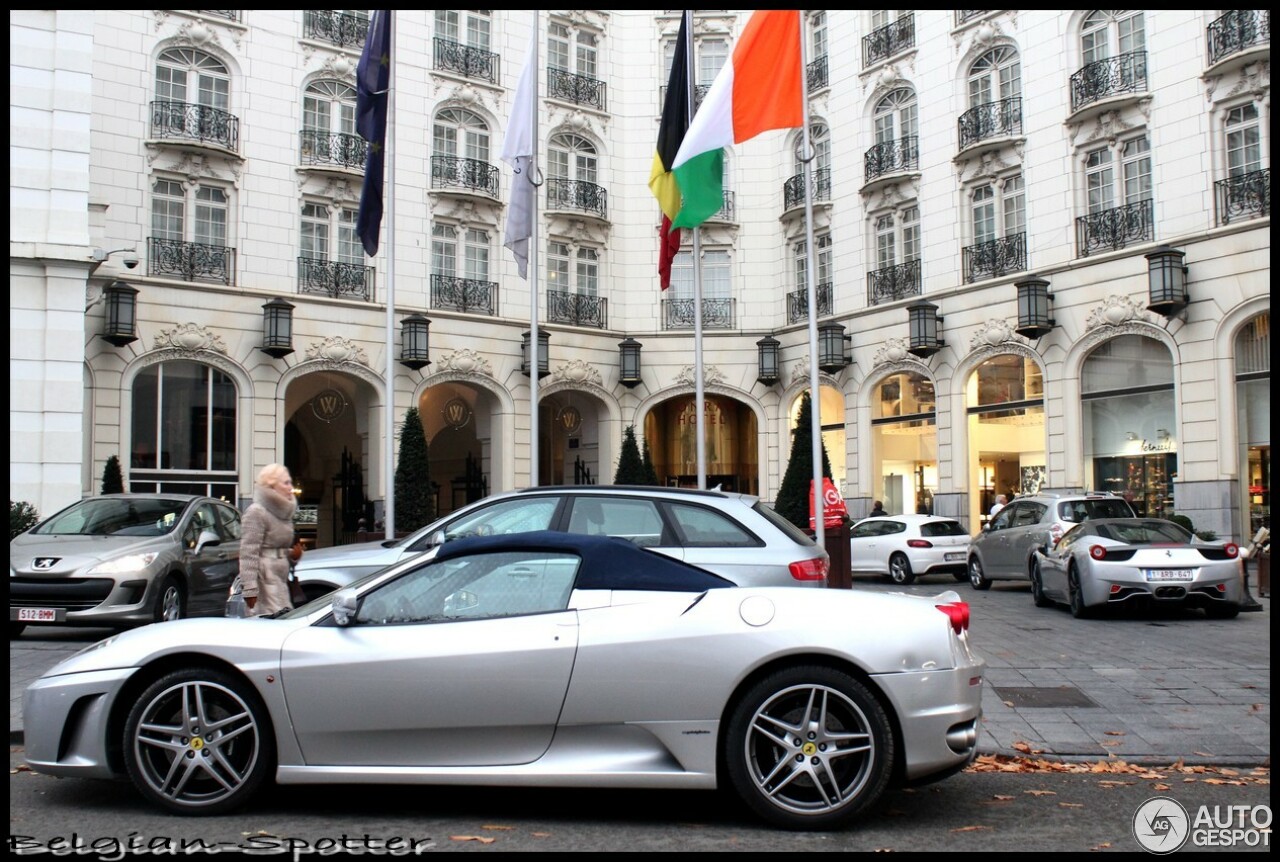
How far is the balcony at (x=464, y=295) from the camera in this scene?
29.0 meters

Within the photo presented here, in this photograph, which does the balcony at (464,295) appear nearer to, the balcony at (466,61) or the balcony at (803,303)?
the balcony at (466,61)

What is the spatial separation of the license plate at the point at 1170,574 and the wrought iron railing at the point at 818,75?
20.1 m

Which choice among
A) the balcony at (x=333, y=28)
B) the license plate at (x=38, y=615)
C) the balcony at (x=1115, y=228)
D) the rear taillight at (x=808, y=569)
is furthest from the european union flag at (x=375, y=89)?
the balcony at (x=1115, y=228)

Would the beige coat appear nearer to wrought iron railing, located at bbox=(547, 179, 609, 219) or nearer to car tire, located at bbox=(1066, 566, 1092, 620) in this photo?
car tire, located at bbox=(1066, 566, 1092, 620)

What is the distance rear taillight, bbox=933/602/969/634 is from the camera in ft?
17.8

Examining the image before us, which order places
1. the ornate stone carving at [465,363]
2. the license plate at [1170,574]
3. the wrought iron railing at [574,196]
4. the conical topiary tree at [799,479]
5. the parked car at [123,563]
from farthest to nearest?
the wrought iron railing at [574,196], the ornate stone carving at [465,363], the conical topiary tree at [799,479], the license plate at [1170,574], the parked car at [123,563]

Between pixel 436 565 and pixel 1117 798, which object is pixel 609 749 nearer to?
pixel 436 565

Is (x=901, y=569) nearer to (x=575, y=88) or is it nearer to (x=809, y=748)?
A: (x=575, y=88)

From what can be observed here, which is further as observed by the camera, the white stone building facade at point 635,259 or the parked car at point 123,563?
the white stone building facade at point 635,259

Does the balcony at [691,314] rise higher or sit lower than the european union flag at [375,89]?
lower

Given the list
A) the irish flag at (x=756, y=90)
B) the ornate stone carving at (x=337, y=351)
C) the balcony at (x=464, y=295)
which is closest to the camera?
the irish flag at (x=756, y=90)

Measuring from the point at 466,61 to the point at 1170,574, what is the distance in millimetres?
22162

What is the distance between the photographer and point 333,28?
28.0 meters

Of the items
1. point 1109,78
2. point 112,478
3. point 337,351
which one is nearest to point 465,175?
point 337,351
